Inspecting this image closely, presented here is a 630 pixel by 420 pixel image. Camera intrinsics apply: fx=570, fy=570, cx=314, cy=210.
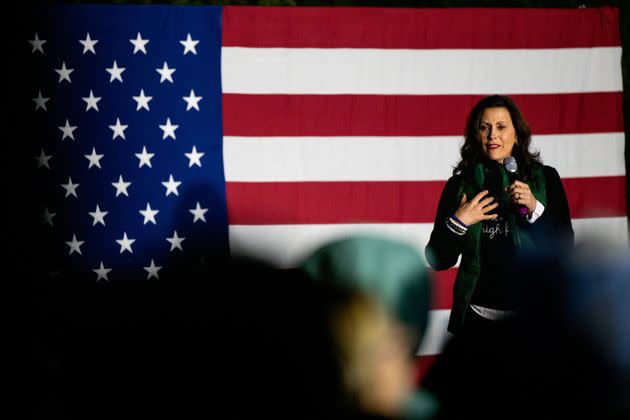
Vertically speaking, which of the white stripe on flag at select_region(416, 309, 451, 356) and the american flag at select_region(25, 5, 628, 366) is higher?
the american flag at select_region(25, 5, 628, 366)

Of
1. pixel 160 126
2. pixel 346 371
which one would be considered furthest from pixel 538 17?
pixel 346 371

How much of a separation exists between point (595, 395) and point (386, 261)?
1.18ft

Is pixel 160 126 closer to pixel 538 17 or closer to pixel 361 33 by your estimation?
pixel 361 33

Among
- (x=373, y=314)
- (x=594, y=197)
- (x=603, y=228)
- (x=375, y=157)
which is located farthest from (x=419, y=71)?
(x=373, y=314)

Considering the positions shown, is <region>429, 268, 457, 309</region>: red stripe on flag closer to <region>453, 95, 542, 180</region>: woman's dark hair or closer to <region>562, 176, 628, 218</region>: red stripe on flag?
<region>562, 176, 628, 218</region>: red stripe on flag

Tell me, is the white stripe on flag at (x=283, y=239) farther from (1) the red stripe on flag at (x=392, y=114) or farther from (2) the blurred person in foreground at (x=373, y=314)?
(2) the blurred person in foreground at (x=373, y=314)

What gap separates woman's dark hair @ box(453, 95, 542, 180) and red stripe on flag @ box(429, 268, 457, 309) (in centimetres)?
76

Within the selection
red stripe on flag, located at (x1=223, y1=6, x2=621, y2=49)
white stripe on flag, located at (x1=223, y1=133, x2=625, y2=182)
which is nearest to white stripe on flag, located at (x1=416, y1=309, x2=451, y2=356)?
white stripe on flag, located at (x1=223, y1=133, x2=625, y2=182)

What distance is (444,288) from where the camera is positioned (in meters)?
2.69

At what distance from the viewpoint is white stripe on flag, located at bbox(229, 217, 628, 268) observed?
259cm

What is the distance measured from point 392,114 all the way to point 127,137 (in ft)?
4.01

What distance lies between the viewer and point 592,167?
2.70 m

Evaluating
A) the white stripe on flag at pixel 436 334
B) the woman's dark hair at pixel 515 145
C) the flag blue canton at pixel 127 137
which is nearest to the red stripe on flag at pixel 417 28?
the flag blue canton at pixel 127 137

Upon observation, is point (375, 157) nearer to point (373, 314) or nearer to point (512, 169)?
point (512, 169)
